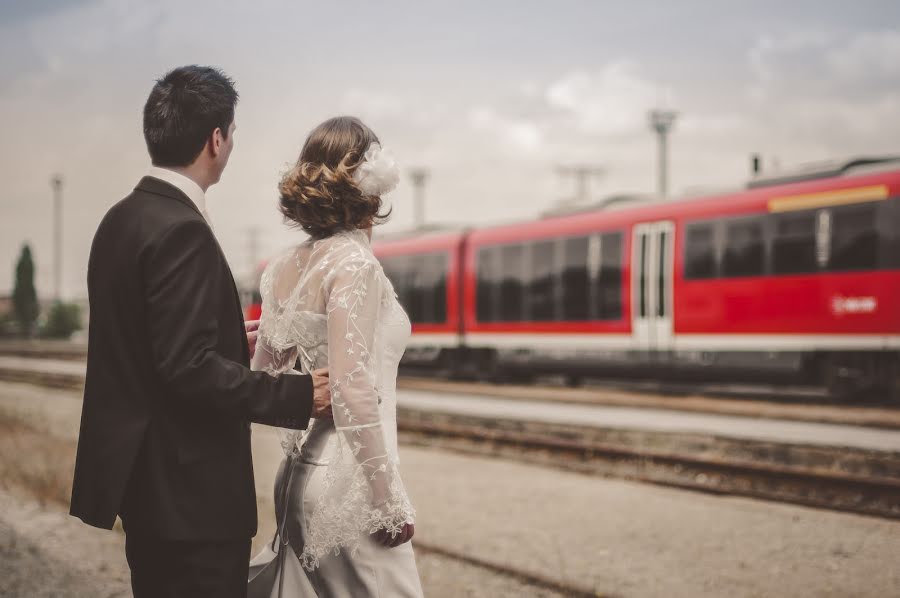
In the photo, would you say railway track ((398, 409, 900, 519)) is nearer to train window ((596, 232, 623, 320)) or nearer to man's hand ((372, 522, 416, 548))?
train window ((596, 232, 623, 320))

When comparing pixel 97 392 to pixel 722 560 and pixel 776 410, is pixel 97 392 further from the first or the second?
pixel 776 410

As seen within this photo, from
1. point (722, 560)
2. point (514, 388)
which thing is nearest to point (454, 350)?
point (514, 388)

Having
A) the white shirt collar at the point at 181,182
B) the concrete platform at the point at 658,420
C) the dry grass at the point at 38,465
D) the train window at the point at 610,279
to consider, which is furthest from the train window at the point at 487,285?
the white shirt collar at the point at 181,182

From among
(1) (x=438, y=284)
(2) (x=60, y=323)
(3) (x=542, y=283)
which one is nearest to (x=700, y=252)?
(3) (x=542, y=283)

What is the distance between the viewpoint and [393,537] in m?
2.35

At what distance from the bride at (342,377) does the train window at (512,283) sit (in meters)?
15.7

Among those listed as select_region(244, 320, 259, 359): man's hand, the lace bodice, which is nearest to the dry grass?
select_region(244, 320, 259, 359): man's hand

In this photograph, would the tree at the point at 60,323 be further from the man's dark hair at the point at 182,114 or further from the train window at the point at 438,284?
the man's dark hair at the point at 182,114

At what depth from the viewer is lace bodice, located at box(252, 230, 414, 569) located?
2.27 meters

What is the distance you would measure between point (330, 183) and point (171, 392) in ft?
2.13

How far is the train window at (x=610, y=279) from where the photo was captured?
52.3ft

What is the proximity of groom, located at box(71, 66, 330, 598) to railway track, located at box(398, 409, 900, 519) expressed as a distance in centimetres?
594

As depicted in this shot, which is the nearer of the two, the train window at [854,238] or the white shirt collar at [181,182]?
the white shirt collar at [181,182]

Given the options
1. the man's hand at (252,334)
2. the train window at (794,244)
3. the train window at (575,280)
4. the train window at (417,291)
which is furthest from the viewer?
the train window at (417,291)
